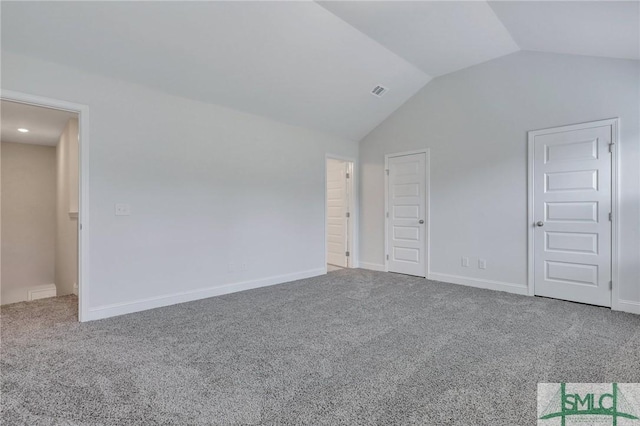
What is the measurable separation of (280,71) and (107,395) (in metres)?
3.55

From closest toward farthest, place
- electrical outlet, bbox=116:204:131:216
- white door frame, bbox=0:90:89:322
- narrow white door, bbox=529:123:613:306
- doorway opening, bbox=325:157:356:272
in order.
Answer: white door frame, bbox=0:90:89:322, electrical outlet, bbox=116:204:131:216, narrow white door, bbox=529:123:613:306, doorway opening, bbox=325:157:356:272

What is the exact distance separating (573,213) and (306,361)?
3.63 m

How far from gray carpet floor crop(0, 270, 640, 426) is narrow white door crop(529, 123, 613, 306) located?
12.2 inches

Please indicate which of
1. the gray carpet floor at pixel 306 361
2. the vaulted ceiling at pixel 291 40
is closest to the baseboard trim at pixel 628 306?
the gray carpet floor at pixel 306 361

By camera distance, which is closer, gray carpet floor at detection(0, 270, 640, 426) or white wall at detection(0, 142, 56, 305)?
gray carpet floor at detection(0, 270, 640, 426)

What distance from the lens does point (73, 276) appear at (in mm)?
4648

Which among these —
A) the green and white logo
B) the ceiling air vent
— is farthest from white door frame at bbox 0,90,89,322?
the green and white logo

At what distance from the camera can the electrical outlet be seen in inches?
134

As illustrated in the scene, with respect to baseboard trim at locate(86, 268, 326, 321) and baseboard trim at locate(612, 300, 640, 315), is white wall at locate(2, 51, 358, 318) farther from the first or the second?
baseboard trim at locate(612, 300, 640, 315)

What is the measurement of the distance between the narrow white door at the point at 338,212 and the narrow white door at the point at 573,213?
3.04m

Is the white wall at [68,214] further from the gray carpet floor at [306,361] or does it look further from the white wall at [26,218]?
the gray carpet floor at [306,361]

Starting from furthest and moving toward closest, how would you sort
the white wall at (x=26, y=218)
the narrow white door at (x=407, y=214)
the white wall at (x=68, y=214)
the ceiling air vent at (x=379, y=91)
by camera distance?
the white wall at (x=26, y=218), the narrow white door at (x=407, y=214), the ceiling air vent at (x=379, y=91), the white wall at (x=68, y=214)

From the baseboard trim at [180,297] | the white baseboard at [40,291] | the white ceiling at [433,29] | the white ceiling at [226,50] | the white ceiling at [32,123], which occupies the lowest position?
the white baseboard at [40,291]

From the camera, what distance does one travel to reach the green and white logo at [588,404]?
5.46 ft
